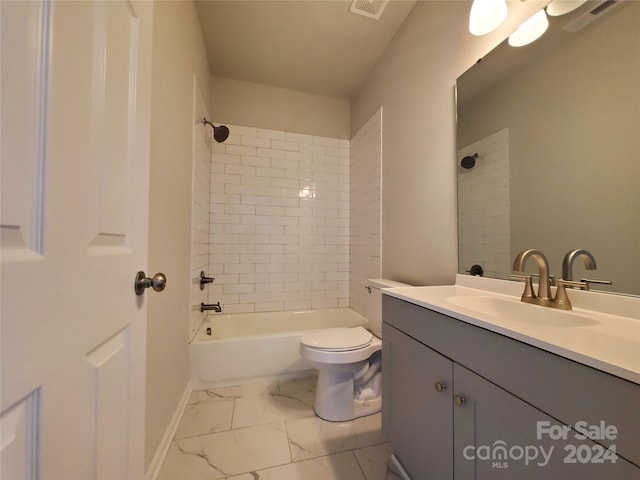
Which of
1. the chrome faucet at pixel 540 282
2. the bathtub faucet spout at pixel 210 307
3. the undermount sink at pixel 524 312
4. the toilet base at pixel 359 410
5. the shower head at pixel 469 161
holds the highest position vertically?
the shower head at pixel 469 161

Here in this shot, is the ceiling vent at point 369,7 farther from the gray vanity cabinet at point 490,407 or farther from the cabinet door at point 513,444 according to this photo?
the cabinet door at point 513,444

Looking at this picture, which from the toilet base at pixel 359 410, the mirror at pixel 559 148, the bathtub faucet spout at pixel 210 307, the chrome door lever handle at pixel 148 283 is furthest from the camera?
the bathtub faucet spout at pixel 210 307

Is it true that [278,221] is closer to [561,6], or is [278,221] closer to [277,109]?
[277,109]

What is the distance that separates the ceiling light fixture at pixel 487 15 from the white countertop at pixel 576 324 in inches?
44.9

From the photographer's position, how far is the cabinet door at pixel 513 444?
466mm

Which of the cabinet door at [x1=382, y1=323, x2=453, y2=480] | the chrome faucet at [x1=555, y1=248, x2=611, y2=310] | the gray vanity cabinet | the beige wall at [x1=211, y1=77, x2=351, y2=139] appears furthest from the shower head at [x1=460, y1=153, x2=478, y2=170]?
the beige wall at [x1=211, y1=77, x2=351, y2=139]

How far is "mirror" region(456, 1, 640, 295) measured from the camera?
77cm

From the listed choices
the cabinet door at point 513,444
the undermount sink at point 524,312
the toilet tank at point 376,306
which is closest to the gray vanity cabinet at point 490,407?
the cabinet door at point 513,444

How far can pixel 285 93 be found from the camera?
2.56 metres

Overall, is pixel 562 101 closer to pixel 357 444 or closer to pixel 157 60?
pixel 157 60

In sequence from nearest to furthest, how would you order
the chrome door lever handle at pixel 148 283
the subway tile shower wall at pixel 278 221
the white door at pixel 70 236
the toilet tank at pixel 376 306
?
the white door at pixel 70 236, the chrome door lever handle at pixel 148 283, the toilet tank at pixel 376 306, the subway tile shower wall at pixel 278 221

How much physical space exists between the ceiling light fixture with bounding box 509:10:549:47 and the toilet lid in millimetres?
1640

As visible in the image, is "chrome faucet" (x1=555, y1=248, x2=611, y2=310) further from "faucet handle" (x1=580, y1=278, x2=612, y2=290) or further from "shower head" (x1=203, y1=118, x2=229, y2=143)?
"shower head" (x1=203, y1=118, x2=229, y2=143)

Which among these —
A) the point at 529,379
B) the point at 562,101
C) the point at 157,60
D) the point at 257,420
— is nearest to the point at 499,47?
the point at 562,101
